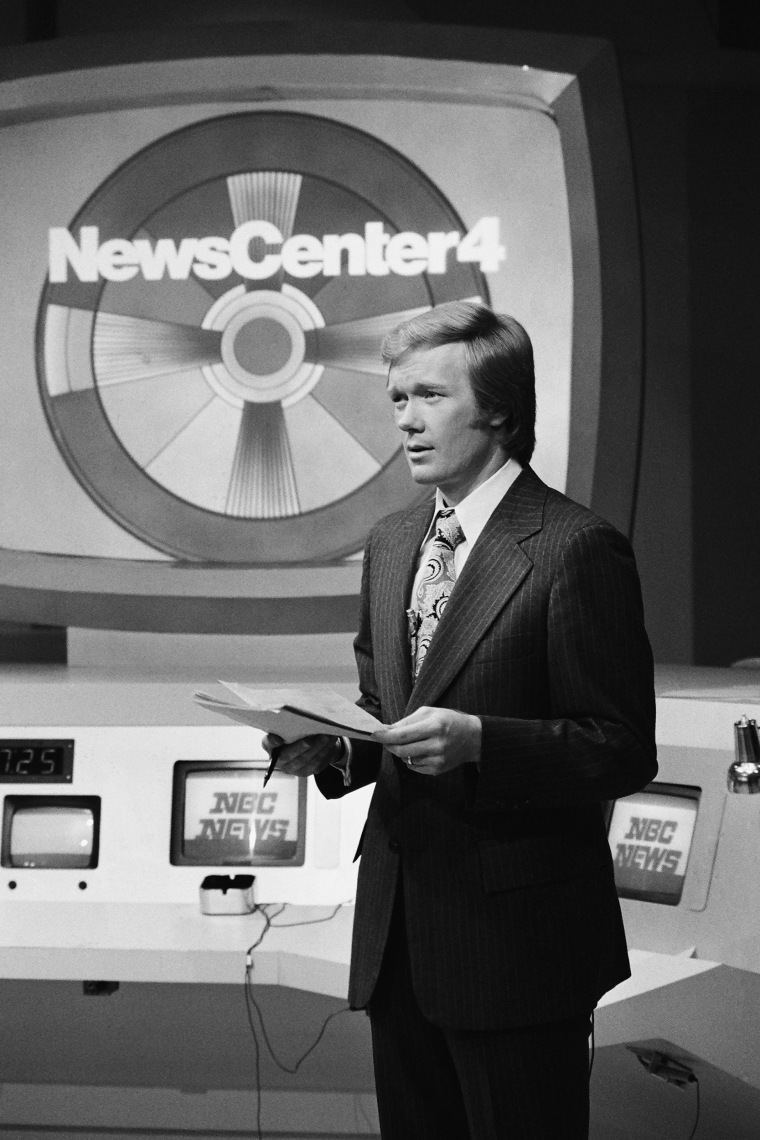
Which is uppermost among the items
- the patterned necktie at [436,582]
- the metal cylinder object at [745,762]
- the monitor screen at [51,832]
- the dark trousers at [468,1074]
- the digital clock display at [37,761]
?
the patterned necktie at [436,582]

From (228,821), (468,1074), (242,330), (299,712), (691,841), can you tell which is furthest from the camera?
(242,330)

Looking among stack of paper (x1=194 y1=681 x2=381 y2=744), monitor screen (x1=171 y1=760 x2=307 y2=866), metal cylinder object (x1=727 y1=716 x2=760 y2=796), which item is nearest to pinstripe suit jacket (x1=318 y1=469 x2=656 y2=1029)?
stack of paper (x1=194 y1=681 x2=381 y2=744)

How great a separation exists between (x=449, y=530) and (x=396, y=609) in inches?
4.2

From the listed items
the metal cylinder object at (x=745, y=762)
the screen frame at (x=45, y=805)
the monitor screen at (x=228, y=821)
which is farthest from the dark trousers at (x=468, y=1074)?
the screen frame at (x=45, y=805)

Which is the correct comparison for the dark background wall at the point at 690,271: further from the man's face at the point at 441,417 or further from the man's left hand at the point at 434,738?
the man's left hand at the point at 434,738

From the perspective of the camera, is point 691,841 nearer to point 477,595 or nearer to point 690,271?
point 477,595

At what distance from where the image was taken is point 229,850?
86.9 inches

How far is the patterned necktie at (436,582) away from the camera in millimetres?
1361

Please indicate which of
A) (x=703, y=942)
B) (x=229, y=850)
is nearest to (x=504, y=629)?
(x=703, y=942)

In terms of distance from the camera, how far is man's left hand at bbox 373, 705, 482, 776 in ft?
3.81

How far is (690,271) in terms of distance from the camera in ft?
12.0

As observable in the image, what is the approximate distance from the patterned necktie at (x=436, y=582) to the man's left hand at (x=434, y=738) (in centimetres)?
16

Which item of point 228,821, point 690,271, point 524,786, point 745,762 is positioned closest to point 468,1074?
point 524,786

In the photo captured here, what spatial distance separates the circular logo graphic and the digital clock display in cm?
63
